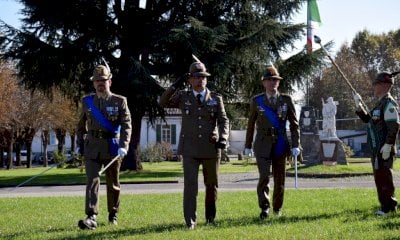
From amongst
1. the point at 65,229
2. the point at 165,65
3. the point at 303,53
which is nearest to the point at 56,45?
the point at 165,65

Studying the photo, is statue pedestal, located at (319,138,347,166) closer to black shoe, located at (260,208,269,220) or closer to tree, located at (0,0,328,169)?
tree, located at (0,0,328,169)

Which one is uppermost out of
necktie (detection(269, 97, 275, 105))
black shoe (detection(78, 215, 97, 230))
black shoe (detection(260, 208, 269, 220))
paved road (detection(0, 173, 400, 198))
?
necktie (detection(269, 97, 275, 105))

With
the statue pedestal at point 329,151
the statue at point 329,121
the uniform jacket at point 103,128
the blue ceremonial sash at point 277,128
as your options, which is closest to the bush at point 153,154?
the statue at point 329,121

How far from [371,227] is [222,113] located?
97.2 inches

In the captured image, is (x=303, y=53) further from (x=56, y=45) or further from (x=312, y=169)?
(x=56, y=45)

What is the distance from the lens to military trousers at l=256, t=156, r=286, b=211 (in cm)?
862

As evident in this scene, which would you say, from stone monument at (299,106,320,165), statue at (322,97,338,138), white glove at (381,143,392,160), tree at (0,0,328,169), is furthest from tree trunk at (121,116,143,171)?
white glove at (381,143,392,160)

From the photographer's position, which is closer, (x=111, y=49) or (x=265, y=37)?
(x=265, y=37)

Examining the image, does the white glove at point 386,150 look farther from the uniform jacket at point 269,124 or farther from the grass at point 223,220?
the uniform jacket at point 269,124

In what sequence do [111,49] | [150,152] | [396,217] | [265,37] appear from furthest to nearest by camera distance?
[150,152], [111,49], [265,37], [396,217]

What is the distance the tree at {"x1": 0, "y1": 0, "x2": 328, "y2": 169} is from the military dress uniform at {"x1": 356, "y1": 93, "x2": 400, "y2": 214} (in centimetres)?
1622

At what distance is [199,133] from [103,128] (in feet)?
4.53

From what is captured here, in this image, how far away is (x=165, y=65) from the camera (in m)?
27.3

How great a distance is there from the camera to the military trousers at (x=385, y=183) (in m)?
8.45
